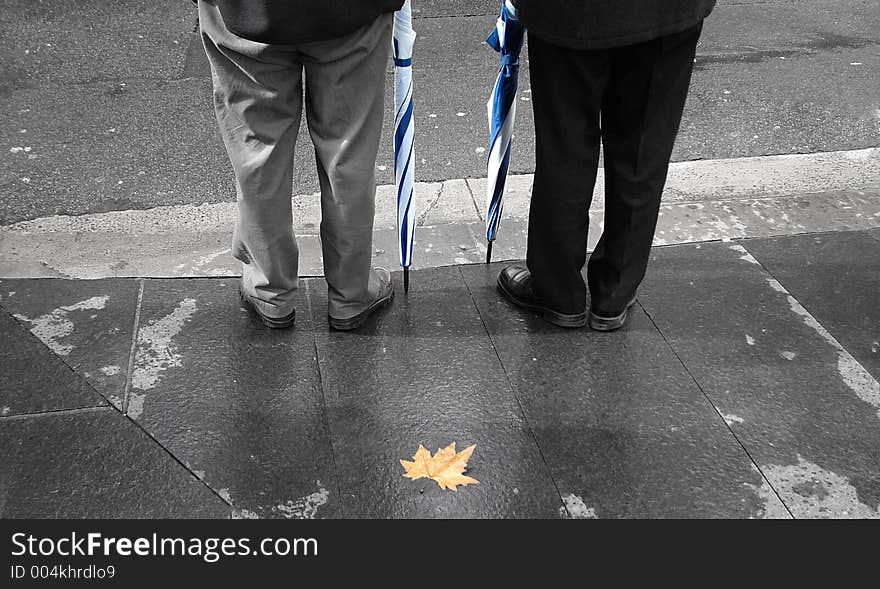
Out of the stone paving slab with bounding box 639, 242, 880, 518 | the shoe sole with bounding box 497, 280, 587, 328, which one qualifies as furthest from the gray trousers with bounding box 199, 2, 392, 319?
the stone paving slab with bounding box 639, 242, 880, 518

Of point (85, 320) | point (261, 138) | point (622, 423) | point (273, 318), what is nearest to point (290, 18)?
point (261, 138)

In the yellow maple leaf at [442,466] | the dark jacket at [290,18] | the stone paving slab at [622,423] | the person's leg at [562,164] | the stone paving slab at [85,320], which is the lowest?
the stone paving slab at [85,320]

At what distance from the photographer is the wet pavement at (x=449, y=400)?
2.61m

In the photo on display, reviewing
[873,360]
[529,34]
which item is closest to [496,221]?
[529,34]

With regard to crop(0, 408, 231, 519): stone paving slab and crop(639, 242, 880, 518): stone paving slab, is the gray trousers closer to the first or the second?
crop(0, 408, 231, 519): stone paving slab

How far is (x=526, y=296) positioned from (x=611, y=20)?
3.83 ft

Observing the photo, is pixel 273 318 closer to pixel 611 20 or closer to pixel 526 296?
pixel 526 296

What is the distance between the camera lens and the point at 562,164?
3035 mm

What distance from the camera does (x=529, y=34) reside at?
2871 mm

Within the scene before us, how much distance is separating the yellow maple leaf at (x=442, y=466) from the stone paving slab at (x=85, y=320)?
101 centimetres

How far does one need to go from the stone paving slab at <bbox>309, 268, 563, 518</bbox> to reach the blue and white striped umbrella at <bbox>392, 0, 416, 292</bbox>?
0.96ft

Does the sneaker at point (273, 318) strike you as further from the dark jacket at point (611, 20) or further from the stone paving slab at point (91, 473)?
the dark jacket at point (611, 20)

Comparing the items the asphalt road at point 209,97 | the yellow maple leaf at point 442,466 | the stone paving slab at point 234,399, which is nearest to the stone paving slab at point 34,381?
the stone paving slab at point 234,399

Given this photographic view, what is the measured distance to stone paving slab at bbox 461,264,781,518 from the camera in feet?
8.59
